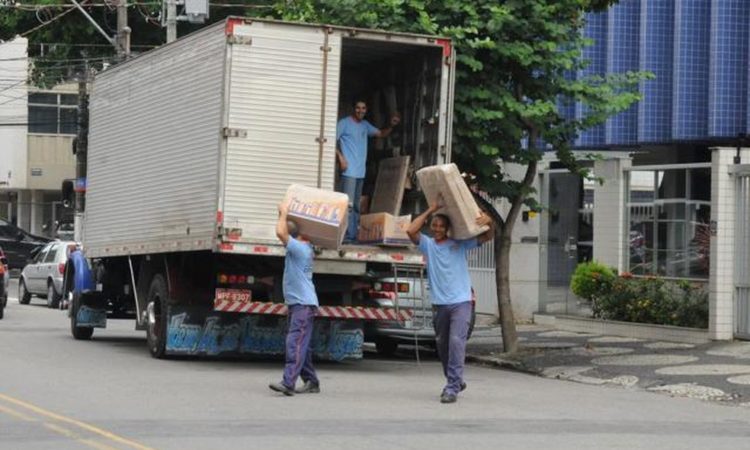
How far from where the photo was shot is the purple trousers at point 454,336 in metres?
13.2

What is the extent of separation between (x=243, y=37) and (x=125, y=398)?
4.52 m

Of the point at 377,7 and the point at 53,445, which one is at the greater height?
the point at 377,7

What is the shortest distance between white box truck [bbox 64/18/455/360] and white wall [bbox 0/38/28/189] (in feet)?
117

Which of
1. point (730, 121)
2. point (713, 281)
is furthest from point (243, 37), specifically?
point (730, 121)

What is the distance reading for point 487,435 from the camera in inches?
432

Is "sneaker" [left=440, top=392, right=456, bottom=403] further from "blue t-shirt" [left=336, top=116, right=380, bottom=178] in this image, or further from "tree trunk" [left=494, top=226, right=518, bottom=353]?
"tree trunk" [left=494, top=226, right=518, bottom=353]

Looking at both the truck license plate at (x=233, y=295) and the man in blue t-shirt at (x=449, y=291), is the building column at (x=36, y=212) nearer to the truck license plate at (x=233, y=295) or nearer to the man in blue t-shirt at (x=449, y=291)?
the truck license plate at (x=233, y=295)

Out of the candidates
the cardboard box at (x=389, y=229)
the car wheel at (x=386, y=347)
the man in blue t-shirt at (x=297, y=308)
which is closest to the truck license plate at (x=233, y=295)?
the cardboard box at (x=389, y=229)

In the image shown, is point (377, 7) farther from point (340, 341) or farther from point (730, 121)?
point (730, 121)

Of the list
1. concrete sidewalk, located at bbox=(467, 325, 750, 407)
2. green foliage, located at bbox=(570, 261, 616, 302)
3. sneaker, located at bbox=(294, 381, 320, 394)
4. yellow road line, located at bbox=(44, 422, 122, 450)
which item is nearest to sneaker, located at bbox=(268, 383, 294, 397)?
sneaker, located at bbox=(294, 381, 320, 394)

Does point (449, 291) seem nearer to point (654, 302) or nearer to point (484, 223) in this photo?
point (484, 223)

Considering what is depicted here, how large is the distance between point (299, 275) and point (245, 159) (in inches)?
94.6

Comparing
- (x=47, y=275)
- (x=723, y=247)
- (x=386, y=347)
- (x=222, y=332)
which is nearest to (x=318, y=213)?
(x=222, y=332)

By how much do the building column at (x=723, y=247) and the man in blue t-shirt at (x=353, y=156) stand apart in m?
5.30
